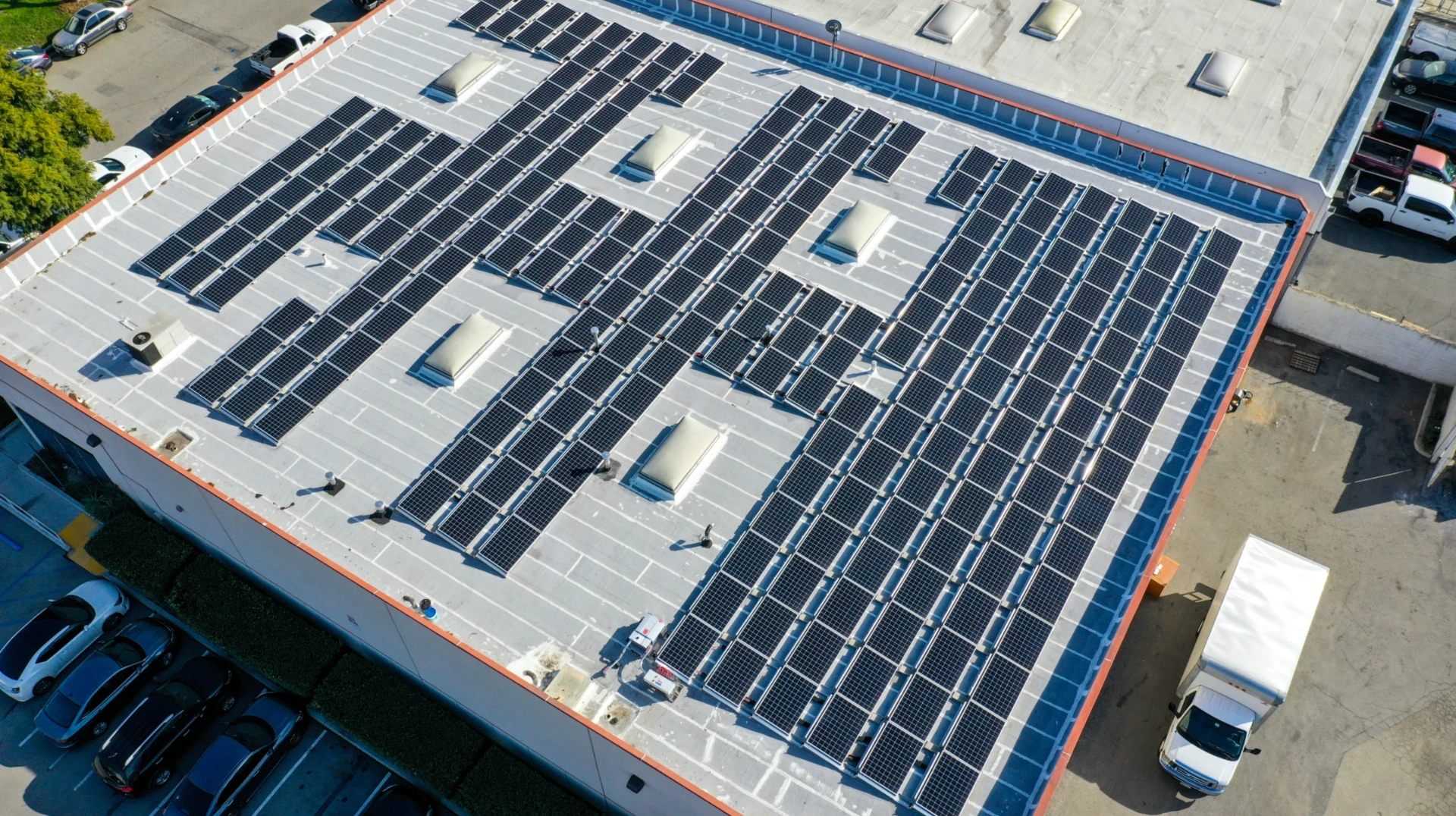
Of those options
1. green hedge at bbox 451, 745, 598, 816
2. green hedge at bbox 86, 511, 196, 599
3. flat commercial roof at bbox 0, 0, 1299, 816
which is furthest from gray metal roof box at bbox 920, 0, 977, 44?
green hedge at bbox 86, 511, 196, 599

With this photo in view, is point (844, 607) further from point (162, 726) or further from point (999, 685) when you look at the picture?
point (162, 726)

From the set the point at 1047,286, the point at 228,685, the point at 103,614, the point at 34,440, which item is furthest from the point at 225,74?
the point at 1047,286

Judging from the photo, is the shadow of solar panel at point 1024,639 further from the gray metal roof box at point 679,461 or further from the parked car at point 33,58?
the parked car at point 33,58

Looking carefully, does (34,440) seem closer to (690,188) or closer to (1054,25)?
(690,188)

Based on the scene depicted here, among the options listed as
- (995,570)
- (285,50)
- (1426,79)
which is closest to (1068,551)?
(995,570)

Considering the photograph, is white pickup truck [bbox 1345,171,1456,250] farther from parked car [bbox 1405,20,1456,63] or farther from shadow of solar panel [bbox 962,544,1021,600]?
shadow of solar panel [bbox 962,544,1021,600]

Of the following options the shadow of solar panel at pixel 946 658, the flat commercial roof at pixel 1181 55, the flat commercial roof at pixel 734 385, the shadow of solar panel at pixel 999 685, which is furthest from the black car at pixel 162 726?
the flat commercial roof at pixel 1181 55
